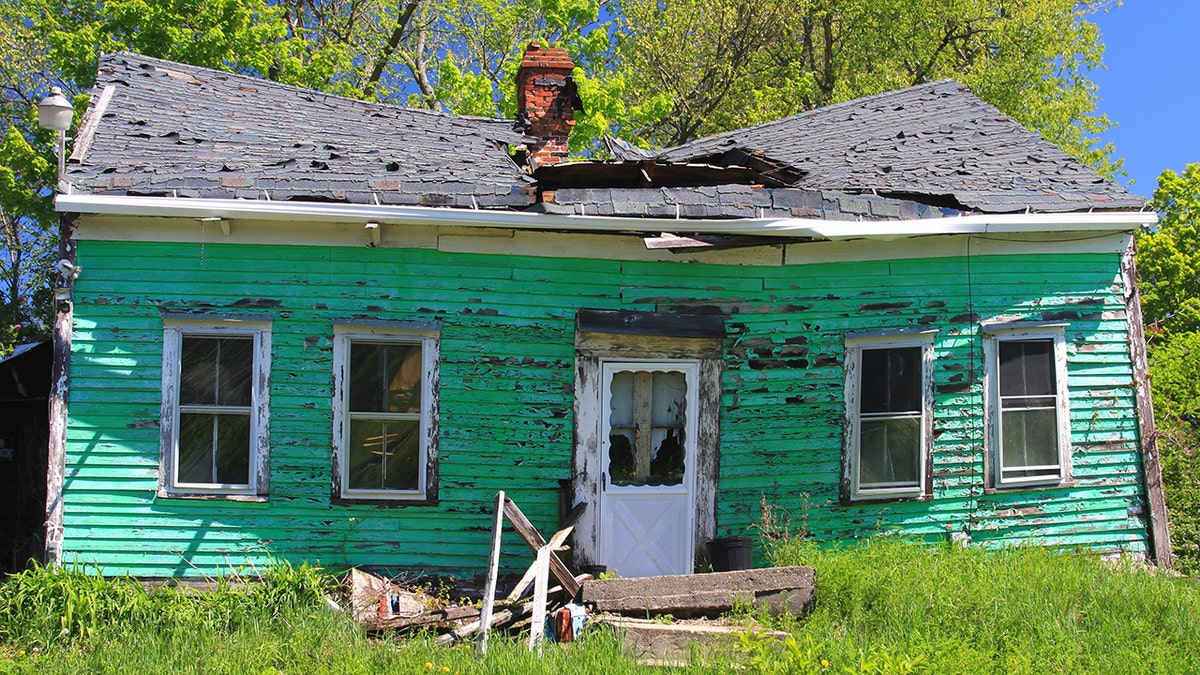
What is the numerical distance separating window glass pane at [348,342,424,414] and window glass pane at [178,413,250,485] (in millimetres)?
940

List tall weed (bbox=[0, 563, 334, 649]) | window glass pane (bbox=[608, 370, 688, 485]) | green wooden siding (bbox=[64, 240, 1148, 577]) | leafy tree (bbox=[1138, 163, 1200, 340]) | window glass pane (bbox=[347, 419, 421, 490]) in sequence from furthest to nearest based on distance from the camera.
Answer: leafy tree (bbox=[1138, 163, 1200, 340])
window glass pane (bbox=[608, 370, 688, 485])
window glass pane (bbox=[347, 419, 421, 490])
green wooden siding (bbox=[64, 240, 1148, 577])
tall weed (bbox=[0, 563, 334, 649])

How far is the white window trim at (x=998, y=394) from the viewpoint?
371 inches

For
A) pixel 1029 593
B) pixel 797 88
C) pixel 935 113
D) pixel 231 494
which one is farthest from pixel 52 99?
pixel 797 88

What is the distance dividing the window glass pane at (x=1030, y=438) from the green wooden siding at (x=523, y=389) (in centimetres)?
23

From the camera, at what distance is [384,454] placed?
857 cm

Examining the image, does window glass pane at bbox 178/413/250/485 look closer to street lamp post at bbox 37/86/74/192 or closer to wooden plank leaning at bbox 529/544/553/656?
street lamp post at bbox 37/86/74/192

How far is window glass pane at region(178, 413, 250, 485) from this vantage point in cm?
831

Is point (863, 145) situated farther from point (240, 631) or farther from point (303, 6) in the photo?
point (303, 6)

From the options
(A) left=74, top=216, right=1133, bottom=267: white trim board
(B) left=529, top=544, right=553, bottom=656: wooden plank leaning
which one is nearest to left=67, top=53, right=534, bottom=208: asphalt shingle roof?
(A) left=74, top=216, right=1133, bottom=267: white trim board

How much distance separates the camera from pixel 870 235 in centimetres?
855

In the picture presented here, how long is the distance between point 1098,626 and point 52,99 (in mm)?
8422

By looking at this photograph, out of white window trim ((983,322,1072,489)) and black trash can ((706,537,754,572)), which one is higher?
white window trim ((983,322,1072,489))

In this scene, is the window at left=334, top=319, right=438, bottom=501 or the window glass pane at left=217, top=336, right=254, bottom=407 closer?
the window glass pane at left=217, top=336, right=254, bottom=407

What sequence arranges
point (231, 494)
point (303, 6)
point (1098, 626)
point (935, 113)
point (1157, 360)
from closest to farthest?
1. point (1098, 626)
2. point (231, 494)
3. point (1157, 360)
4. point (935, 113)
5. point (303, 6)
